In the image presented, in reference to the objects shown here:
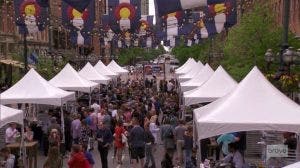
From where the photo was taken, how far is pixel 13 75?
40.8m

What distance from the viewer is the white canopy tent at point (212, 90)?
21609mm

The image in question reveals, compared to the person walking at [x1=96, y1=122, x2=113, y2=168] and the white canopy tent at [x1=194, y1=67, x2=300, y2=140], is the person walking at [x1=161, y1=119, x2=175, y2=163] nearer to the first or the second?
the person walking at [x1=96, y1=122, x2=113, y2=168]

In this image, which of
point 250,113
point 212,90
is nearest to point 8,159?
point 250,113

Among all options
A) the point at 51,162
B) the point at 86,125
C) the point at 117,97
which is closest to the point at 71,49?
the point at 117,97

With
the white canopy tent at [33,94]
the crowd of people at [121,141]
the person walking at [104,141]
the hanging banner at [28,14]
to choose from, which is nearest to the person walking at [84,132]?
the crowd of people at [121,141]

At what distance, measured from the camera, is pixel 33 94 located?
832 inches

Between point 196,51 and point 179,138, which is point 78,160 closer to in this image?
point 179,138

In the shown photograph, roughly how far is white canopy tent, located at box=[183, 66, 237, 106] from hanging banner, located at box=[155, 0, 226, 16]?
136 inches

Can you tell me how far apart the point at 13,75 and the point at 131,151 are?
2430 centimetres

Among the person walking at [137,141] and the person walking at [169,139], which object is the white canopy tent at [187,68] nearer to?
the person walking at [169,139]

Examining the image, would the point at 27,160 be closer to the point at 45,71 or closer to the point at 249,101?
the point at 249,101

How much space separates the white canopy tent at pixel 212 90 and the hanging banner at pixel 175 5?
11.4 ft

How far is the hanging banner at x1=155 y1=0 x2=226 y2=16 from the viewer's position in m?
18.1

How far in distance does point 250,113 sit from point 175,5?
632 centimetres
